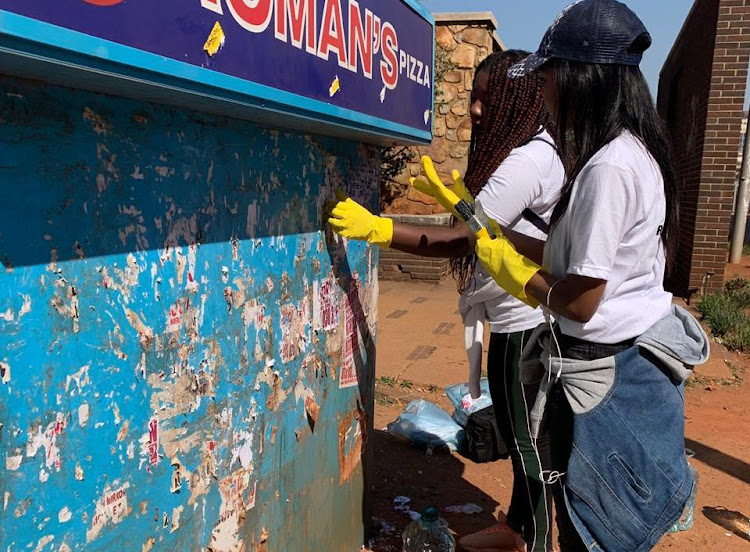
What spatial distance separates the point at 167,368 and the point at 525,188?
52.8 inches

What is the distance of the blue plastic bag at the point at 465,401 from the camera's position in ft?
13.3

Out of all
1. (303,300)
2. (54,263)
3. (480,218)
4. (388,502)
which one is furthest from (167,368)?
(388,502)

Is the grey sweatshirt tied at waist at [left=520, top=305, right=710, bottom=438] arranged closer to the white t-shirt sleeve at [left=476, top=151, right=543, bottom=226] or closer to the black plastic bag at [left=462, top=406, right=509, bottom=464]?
the white t-shirt sleeve at [left=476, top=151, right=543, bottom=226]

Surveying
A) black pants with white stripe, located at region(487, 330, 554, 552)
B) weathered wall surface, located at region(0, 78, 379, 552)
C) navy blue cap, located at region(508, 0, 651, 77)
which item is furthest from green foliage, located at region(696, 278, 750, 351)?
navy blue cap, located at region(508, 0, 651, 77)

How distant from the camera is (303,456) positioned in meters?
2.31

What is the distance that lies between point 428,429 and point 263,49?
117 inches

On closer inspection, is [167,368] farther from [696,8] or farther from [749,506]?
[696,8]

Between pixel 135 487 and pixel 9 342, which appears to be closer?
pixel 9 342

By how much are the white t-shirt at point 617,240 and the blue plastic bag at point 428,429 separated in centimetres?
233

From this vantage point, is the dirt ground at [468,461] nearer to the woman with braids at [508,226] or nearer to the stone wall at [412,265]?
the woman with braids at [508,226]

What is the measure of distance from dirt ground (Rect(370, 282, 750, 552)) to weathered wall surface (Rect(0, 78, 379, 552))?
3.64 feet

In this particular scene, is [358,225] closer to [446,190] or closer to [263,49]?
[446,190]

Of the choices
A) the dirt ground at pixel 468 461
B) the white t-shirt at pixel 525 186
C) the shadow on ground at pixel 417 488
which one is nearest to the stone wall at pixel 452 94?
the dirt ground at pixel 468 461

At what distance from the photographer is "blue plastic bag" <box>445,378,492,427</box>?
406cm
